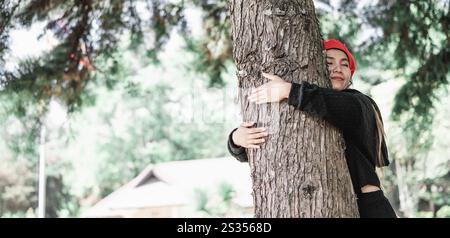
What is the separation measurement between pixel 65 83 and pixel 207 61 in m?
1.93

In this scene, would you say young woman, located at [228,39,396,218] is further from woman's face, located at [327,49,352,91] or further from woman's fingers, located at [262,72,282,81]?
woman's face, located at [327,49,352,91]

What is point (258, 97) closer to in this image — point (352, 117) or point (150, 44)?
point (352, 117)

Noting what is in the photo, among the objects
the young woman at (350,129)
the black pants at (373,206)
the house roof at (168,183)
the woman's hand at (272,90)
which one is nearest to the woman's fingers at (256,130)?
the young woman at (350,129)

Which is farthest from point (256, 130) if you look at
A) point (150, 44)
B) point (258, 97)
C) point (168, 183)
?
point (168, 183)

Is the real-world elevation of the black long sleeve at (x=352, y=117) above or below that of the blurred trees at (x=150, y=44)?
below

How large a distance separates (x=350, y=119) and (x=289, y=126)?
0.31 m

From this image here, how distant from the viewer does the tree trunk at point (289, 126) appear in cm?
205

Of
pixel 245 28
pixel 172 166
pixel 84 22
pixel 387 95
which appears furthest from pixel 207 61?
pixel 172 166

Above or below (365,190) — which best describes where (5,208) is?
below

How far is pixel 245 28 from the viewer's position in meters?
2.25

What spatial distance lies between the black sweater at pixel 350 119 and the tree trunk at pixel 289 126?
56 mm

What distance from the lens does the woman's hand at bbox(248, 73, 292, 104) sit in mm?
2094

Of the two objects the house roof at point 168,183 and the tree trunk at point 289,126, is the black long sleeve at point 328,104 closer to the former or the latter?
the tree trunk at point 289,126
